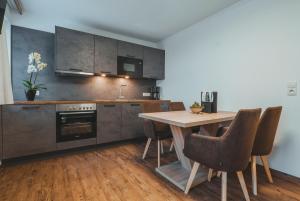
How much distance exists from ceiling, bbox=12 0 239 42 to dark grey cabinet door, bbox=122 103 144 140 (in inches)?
65.6

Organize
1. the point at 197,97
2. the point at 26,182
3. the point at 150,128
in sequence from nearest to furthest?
1. the point at 26,182
2. the point at 150,128
3. the point at 197,97

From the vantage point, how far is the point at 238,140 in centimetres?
126

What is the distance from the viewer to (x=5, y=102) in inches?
81.2

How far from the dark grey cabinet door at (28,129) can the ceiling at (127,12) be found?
167 centimetres

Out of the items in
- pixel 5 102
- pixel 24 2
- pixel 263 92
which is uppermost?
pixel 24 2

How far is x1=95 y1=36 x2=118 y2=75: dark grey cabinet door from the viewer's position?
307 cm

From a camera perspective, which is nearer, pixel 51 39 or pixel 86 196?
Answer: pixel 86 196

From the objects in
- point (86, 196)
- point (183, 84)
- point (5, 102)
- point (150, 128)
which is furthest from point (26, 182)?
point (183, 84)

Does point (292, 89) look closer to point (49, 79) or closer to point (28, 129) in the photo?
point (28, 129)

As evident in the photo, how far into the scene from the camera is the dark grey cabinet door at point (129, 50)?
Answer: 11.0 feet

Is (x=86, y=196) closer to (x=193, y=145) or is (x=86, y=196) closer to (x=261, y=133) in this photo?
(x=193, y=145)

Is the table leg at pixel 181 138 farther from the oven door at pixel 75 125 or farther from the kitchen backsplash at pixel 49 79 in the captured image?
the kitchen backsplash at pixel 49 79

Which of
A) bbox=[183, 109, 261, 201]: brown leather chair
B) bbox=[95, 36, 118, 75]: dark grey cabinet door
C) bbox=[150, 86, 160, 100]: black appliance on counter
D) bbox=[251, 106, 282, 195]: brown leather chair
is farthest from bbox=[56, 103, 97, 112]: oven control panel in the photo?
bbox=[251, 106, 282, 195]: brown leather chair

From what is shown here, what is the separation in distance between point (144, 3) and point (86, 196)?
107 inches
